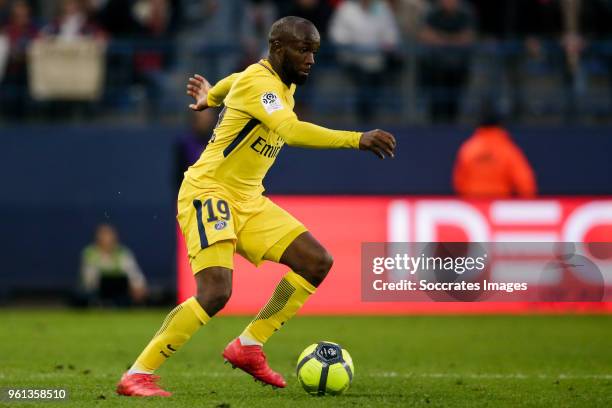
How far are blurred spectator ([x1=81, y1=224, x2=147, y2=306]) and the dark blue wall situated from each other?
2.18 ft

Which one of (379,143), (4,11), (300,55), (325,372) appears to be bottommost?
(325,372)

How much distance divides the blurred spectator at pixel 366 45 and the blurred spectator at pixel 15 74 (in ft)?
13.3

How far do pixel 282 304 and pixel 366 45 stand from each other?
879 centimetres

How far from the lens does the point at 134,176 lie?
1619 centimetres

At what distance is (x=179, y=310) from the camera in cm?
727

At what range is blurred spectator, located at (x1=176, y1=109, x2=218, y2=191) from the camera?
13.3 meters

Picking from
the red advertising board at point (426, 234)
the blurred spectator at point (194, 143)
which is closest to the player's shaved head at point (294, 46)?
the blurred spectator at point (194, 143)

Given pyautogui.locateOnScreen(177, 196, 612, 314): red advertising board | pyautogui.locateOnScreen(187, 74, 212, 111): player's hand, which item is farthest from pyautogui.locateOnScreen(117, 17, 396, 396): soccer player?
pyautogui.locateOnScreen(177, 196, 612, 314): red advertising board

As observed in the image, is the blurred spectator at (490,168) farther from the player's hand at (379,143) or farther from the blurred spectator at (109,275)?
the player's hand at (379,143)

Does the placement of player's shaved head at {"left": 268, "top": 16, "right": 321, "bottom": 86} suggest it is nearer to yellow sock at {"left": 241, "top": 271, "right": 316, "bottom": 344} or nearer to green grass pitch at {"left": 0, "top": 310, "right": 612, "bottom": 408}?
yellow sock at {"left": 241, "top": 271, "right": 316, "bottom": 344}

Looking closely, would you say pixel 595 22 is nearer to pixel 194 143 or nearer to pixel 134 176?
pixel 194 143

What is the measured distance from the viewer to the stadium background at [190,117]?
15.9 metres

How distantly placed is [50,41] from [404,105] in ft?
15.3

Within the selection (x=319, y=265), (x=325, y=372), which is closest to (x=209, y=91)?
(x=319, y=265)
